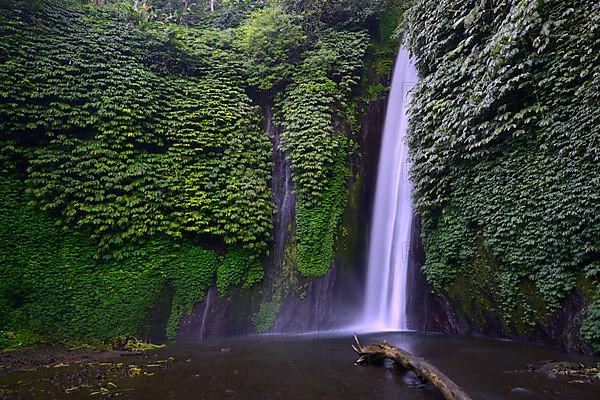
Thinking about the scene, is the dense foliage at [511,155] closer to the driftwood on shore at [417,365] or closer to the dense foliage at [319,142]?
the dense foliage at [319,142]

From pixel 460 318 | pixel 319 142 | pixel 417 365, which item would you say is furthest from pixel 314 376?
pixel 319 142

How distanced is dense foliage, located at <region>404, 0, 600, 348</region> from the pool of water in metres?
1.25

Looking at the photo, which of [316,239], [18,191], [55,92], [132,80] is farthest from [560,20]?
[18,191]

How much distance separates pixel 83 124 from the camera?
9.91 meters

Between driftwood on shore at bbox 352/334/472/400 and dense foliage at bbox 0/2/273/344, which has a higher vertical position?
dense foliage at bbox 0/2/273/344

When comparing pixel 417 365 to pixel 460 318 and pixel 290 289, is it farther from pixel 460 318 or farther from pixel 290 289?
pixel 290 289

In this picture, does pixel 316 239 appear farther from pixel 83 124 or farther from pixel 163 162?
pixel 83 124

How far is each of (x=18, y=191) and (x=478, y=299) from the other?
1097 centimetres

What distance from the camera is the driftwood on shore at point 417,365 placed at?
12.7 ft

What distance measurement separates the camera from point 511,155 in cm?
755

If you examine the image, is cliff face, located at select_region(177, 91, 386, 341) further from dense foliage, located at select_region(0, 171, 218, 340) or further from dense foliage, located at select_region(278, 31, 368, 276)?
dense foliage, located at select_region(0, 171, 218, 340)

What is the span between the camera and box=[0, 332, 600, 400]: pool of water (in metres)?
4.54

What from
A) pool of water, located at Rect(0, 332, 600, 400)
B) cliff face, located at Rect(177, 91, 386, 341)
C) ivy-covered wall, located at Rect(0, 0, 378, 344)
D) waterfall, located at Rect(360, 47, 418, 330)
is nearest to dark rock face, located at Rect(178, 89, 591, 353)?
cliff face, located at Rect(177, 91, 386, 341)

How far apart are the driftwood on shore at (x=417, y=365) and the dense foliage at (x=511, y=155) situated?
3006mm
